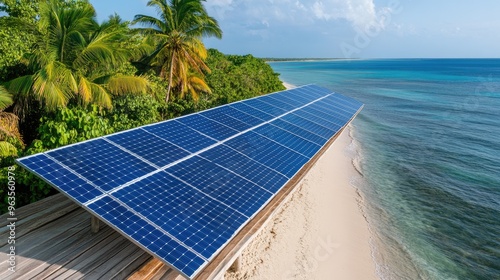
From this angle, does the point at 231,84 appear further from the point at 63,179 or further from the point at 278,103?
the point at 63,179

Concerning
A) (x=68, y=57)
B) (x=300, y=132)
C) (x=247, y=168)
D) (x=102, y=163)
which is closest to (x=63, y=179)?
(x=102, y=163)

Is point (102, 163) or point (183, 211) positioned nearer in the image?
point (183, 211)

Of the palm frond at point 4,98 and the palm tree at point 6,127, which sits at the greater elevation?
the palm frond at point 4,98

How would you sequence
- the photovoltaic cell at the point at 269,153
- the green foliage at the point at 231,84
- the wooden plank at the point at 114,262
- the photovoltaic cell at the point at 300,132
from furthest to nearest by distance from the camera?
1. the green foliage at the point at 231,84
2. the photovoltaic cell at the point at 300,132
3. the photovoltaic cell at the point at 269,153
4. the wooden plank at the point at 114,262

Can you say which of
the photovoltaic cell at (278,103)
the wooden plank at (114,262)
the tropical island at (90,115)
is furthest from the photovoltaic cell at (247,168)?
the photovoltaic cell at (278,103)

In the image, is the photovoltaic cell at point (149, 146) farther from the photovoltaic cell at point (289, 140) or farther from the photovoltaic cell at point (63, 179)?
the photovoltaic cell at point (289, 140)

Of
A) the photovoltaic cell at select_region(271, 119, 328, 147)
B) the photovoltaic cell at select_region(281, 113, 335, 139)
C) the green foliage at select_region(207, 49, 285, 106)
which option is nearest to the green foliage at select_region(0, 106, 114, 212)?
the photovoltaic cell at select_region(271, 119, 328, 147)

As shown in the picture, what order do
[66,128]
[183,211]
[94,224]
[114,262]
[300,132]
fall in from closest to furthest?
[183,211] → [114,262] → [94,224] → [66,128] → [300,132]
